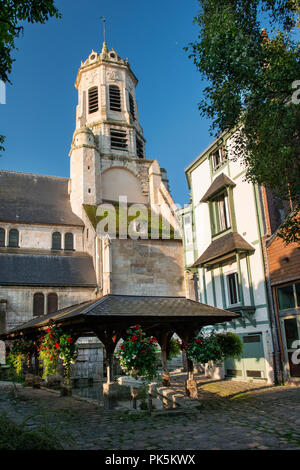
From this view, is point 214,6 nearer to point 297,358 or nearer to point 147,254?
→ point 297,358

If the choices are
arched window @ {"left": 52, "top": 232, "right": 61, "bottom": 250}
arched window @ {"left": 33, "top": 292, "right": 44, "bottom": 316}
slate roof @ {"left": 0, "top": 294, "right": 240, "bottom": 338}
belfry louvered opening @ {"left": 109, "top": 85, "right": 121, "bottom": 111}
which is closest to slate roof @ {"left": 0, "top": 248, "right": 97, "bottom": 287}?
arched window @ {"left": 33, "top": 292, "right": 44, "bottom": 316}

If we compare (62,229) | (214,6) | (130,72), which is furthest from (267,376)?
(130,72)

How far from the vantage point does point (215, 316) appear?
9.59 metres

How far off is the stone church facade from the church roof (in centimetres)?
8

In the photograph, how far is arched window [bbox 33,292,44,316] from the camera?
1016 inches

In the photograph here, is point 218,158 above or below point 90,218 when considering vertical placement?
below

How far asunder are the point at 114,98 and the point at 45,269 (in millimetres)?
19923

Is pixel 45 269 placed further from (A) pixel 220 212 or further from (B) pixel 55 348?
(B) pixel 55 348

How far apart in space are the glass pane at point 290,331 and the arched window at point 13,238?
23137 mm

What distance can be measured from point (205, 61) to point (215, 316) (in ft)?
20.8

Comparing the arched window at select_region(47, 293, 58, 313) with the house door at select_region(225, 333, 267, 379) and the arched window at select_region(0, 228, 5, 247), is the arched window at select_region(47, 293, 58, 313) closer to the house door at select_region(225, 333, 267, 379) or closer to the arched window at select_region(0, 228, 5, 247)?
the arched window at select_region(0, 228, 5, 247)

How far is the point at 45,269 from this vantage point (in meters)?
27.2

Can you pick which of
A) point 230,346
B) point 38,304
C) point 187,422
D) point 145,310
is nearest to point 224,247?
point 230,346

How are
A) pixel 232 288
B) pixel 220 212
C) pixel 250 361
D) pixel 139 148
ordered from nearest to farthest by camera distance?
1. pixel 250 361
2. pixel 232 288
3. pixel 220 212
4. pixel 139 148
